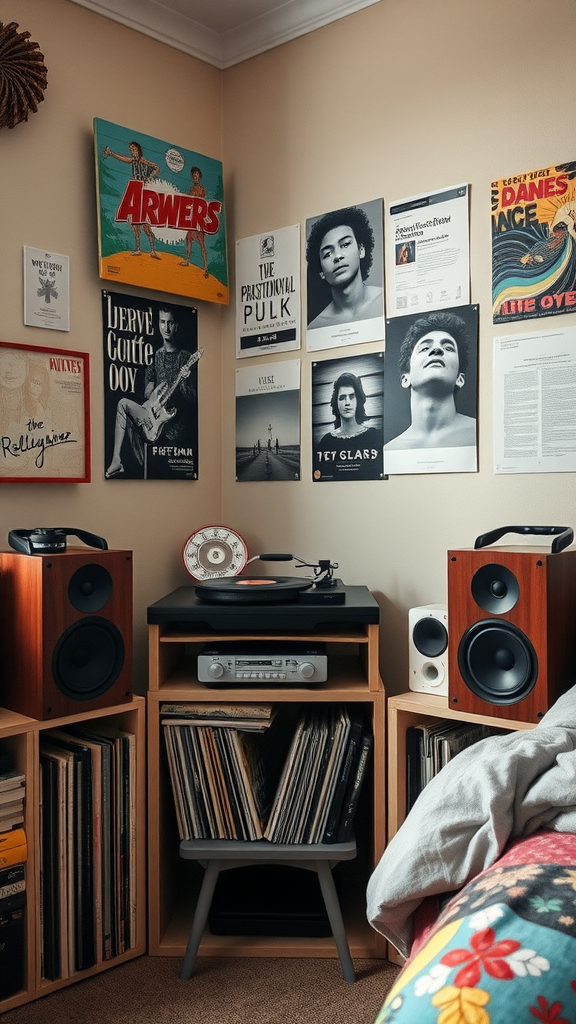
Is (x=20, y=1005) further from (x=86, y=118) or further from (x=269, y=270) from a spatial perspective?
(x=86, y=118)

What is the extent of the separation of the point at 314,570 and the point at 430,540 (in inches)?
15.4

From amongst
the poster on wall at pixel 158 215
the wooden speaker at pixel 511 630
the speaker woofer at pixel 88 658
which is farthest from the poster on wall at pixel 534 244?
the speaker woofer at pixel 88 658

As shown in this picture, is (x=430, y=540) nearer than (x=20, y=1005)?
No

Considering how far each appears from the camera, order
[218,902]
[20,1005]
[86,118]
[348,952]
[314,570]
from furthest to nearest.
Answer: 1. [314,570]
2. [86,118]
3. [218,902]
4. [348,952]
5. [20,1005]

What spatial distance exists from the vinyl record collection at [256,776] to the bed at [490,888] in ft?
2.04

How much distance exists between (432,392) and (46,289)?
3.36 ft

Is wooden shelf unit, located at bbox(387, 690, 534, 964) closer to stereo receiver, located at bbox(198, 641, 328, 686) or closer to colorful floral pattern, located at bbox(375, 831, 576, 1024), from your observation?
stereo receiver, located at bbox(198, 641, 328, 686)

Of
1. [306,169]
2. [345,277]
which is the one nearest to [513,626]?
[345,277]

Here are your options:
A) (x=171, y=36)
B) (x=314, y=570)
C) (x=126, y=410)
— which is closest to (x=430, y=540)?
(x=314, y=570)

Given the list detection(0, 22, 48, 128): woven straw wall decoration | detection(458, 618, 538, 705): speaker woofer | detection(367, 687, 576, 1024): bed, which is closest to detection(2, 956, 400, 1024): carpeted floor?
detection(367, 687, 576, 1024): bed

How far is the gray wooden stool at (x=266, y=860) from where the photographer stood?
6.37ft

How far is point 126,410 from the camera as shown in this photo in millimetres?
2400

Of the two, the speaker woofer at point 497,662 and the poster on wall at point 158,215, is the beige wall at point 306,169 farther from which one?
the speaker woofer at point 497,662

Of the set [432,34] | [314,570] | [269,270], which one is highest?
[432,34]
